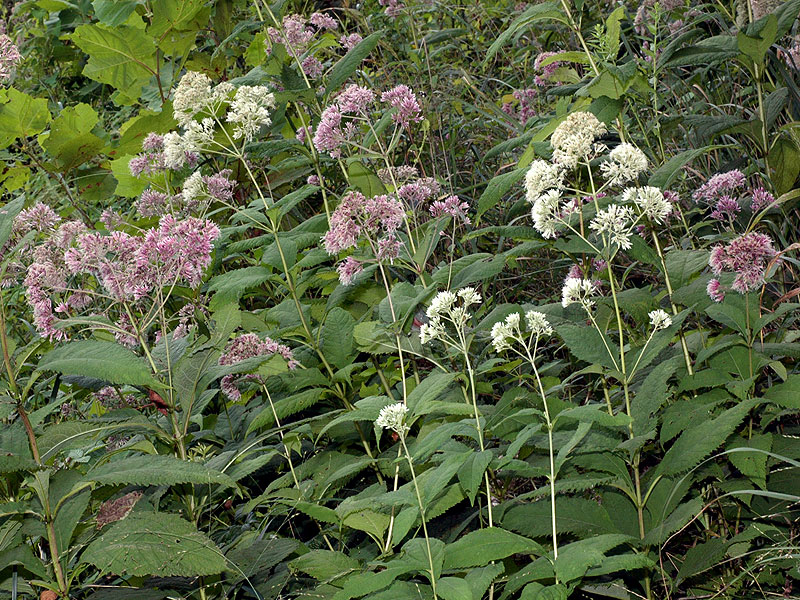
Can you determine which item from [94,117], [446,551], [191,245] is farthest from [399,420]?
[94,117]

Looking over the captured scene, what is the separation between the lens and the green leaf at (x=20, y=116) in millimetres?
3257

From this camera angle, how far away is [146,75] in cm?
392

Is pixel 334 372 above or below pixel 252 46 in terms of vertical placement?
below

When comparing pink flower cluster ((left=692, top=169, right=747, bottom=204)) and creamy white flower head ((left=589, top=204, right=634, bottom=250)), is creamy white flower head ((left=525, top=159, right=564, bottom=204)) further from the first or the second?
pink flower cluster ((left=692, top=169, right=747, bottom=204))

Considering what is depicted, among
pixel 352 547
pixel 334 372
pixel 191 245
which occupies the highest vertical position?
pixel 191 245

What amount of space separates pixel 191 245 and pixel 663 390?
1.20 metres

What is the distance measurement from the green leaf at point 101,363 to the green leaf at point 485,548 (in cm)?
65

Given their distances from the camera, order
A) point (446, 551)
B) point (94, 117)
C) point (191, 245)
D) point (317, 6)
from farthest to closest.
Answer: point (317, 6) → point (94, 117) → point (191, 245) → point (446, 551)

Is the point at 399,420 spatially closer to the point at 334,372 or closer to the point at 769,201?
the point at 334,372

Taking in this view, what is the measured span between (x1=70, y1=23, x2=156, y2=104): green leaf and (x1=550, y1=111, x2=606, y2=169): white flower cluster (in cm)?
253

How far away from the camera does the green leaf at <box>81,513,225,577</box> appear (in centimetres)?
142

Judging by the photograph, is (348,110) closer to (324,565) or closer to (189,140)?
(189,140)

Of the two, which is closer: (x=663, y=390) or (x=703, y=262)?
(x=663, y=390)

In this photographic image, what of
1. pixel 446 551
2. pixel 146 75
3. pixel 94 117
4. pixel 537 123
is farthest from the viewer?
pixel 146 75
